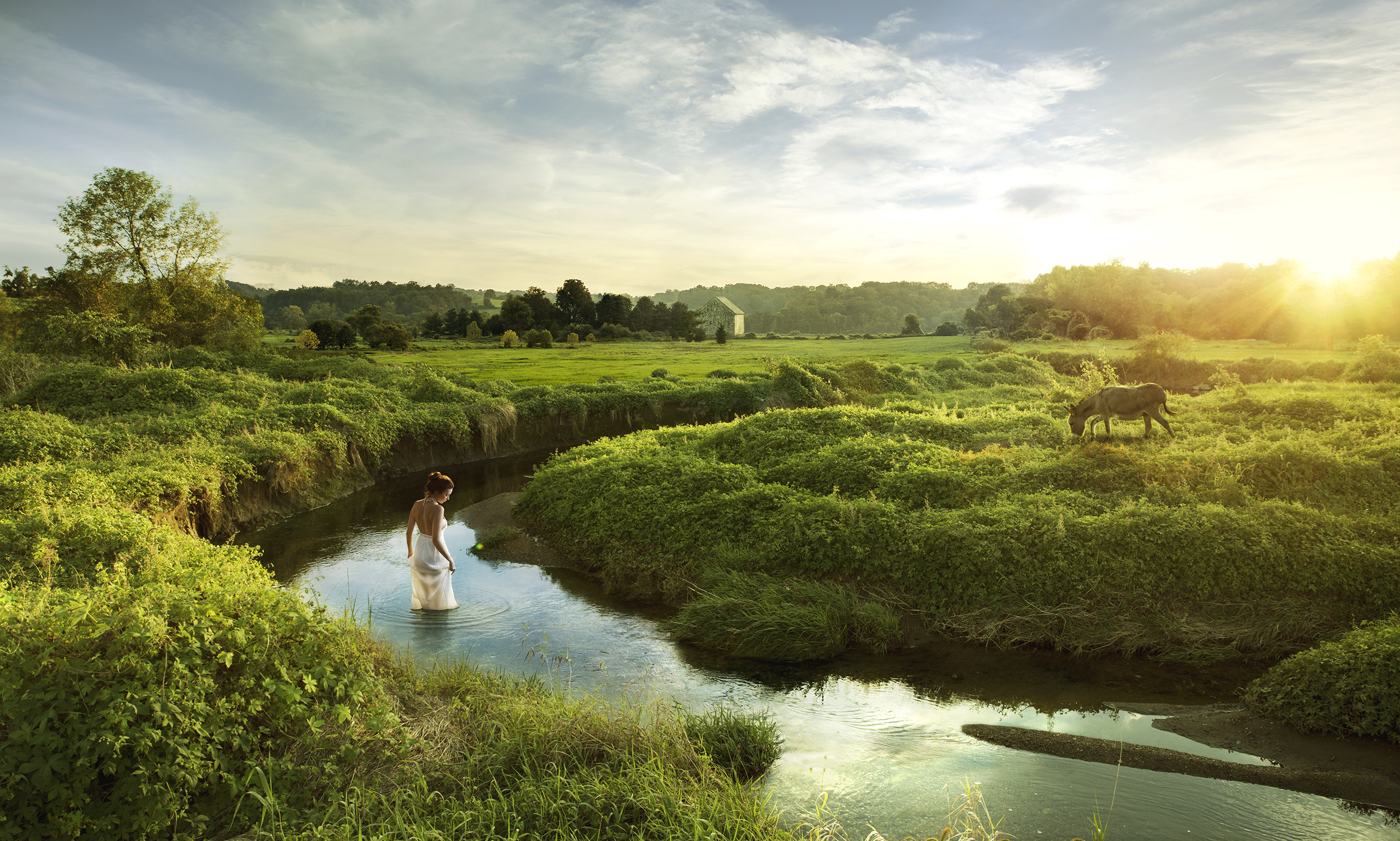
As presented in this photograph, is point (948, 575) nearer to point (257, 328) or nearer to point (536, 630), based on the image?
point (536, 630)

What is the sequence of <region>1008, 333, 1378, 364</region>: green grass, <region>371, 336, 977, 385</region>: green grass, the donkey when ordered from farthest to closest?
<region>371, 336, 977, 385</region>: green grass
<region>1008, 333, 1378, 364</region>: green grass
the donkey

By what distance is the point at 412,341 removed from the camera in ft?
209

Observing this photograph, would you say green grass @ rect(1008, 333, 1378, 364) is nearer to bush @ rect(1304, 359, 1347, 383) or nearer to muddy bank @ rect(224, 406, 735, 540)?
bush @ rect(1304, 359, 1347, 383)

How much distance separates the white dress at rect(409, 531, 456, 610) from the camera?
11164 millimetres

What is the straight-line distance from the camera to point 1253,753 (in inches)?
293

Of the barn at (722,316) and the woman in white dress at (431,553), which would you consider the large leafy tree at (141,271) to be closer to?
the woman in white dress at (431,553)

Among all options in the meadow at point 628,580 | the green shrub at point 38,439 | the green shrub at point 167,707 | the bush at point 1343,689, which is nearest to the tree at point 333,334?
the meadow at point 628,580

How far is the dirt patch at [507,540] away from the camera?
1507cm

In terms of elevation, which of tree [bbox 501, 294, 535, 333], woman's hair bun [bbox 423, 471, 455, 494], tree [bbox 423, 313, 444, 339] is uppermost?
tree [bbox 501, 294, 535, 333]

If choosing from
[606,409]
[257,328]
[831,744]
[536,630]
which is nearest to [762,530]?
[536,630]

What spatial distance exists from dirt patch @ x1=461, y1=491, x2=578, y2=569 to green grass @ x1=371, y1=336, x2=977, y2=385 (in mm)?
19509

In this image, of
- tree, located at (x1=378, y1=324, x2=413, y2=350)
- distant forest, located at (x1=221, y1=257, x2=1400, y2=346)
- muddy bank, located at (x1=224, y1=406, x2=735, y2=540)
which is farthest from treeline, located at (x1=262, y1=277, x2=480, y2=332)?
muddy bank, located at (x1=224, y1=406, x2=735, y2=540)

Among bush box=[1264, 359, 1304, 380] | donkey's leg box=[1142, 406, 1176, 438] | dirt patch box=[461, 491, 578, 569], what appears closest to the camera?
donkey's leg box=[1142, 406, 1176, 438]

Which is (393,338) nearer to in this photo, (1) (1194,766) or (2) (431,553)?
(2) (431,553)
